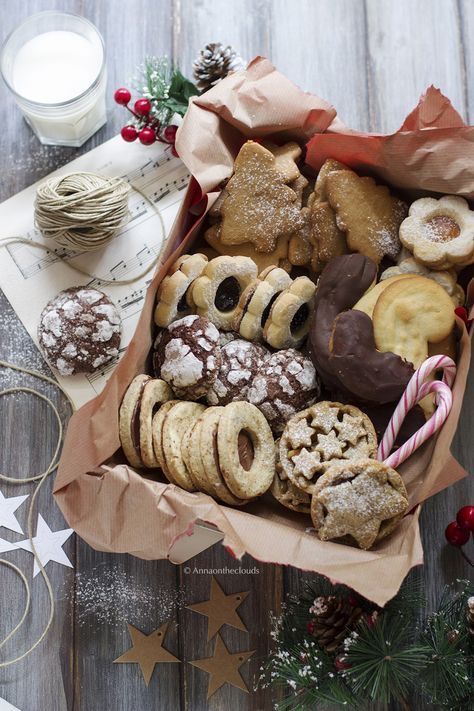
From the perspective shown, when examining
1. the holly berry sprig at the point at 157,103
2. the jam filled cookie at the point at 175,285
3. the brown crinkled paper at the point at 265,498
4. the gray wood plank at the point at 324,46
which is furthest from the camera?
the gray wood plank at the point at 324,46

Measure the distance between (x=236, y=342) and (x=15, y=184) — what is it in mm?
743

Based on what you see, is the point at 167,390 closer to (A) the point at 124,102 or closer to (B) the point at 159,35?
(A) the point at 124,102

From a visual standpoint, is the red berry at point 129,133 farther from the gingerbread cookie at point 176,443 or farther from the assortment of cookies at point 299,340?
the gingerbread cookie at point 176,443

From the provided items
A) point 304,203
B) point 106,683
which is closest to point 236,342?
point 304,203

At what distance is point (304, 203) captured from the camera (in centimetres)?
191

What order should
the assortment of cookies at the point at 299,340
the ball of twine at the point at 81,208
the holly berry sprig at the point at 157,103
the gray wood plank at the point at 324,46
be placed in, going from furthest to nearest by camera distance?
the gray wood plank at the point at 324,46 → the holly berry sprig at the point at 157,103 → the ball of twine at the point at 81,208 → the assortment of cookies at the point at 299,340

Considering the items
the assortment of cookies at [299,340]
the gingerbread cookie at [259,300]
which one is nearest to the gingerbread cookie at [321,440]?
the assortment of cookies at [299,340]

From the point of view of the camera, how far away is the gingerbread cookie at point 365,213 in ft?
5.85

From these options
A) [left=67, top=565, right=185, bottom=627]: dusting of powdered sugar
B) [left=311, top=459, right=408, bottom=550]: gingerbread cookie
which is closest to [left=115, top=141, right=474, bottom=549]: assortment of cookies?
[left=311, top=459, right=408, bottom=550]: gingerbread cookie

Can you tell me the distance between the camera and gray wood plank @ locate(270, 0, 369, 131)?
208cm

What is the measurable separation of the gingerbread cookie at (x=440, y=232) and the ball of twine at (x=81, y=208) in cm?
68

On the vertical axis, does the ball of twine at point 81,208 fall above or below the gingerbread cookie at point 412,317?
above

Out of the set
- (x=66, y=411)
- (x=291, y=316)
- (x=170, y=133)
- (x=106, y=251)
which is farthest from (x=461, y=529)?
(x=170, y=133)

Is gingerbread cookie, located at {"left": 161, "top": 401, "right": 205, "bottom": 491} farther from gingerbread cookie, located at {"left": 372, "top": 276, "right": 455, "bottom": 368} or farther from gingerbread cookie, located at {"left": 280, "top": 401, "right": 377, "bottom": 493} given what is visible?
gingerbread cookie, located at {"left": 372, "top": 276, "right": 455, "bottom": 368}
